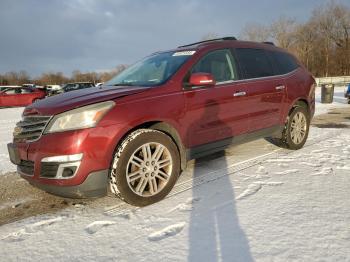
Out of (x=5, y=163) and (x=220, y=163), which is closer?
(x=220, y=163)

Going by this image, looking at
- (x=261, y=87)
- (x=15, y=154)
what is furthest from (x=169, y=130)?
(x=261, y=87)

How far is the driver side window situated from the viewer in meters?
4.28

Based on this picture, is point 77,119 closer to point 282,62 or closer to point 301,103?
point 282,62

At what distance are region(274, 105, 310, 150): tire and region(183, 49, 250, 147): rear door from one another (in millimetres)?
1142

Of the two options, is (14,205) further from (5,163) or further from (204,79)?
(204,79)

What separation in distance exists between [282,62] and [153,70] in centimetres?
239

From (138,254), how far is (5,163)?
4021mm

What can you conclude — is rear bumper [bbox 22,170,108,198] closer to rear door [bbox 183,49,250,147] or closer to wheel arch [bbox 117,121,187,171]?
wheel arch [bbox 117,121,187,171]

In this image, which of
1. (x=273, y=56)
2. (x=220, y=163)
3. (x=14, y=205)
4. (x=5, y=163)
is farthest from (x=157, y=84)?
(x=5, y=163)

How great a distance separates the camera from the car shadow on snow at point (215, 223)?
252 cm

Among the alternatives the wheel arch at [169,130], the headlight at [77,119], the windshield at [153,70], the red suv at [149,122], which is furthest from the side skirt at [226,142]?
the headlight at [77,119]

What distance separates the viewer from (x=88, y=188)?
3.26 meters

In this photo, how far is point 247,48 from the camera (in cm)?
500

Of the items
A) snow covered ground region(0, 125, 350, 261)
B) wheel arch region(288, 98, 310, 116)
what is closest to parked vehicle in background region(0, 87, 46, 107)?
wheel arch region(288, 98, 310, 116)
